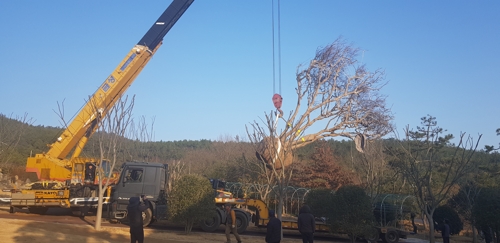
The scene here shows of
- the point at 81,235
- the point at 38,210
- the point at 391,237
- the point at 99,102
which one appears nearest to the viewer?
the point at 81,235

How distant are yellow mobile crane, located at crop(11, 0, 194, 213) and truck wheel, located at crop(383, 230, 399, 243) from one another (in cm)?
1328

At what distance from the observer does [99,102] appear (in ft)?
67.9

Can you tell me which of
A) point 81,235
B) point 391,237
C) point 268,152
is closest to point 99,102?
point 81,235

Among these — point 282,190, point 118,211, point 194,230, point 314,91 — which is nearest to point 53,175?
point 118,211

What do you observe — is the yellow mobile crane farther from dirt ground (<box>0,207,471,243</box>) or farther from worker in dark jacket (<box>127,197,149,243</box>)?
worker in dark jacket (<box>127,197,149,243</box>)

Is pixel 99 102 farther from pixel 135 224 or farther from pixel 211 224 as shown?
pixel 135 224

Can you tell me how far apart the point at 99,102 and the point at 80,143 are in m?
2.54

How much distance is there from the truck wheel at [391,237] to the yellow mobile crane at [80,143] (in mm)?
13278

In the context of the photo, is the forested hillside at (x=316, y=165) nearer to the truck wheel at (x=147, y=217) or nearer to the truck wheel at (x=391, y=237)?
the truck wheel at (x=391, y=237)

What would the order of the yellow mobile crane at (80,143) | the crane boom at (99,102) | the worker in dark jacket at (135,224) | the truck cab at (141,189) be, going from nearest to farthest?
the worker in dark jacket at (135,224) < the truck cab at (141,189) < the yellow mobile crane at (80,143) < the crane boom at (99,102)

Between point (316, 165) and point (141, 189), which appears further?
point (316, 165)

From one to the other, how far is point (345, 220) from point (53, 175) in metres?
14.1

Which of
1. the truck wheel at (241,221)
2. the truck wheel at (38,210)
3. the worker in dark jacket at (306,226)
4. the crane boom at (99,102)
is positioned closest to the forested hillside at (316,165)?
the crane boom at (99,102)

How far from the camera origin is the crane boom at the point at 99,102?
822 inches
